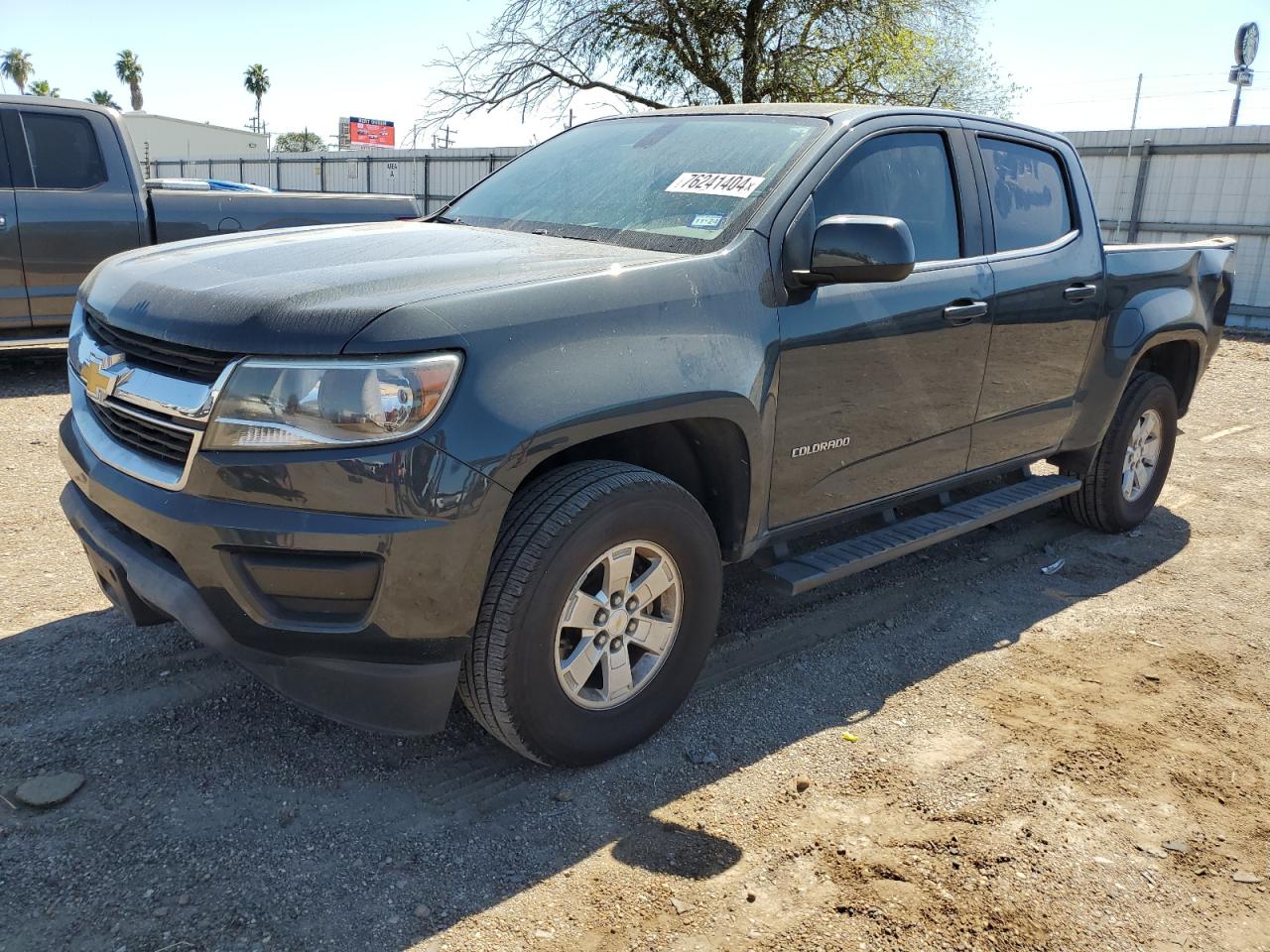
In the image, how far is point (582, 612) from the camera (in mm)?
2783

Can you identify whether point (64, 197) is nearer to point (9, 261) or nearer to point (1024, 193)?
point (9, 261)

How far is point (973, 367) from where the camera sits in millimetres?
3986

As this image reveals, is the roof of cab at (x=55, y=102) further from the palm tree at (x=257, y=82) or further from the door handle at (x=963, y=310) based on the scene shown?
the palm tree at (x=257, y=82)

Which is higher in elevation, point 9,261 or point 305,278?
point 305,278

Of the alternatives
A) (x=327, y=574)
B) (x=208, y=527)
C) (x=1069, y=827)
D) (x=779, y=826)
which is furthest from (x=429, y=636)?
(x=1069, y=827)

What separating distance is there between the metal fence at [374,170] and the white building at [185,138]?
80.6 feet

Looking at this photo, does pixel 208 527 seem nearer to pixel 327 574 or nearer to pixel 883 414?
pixel 327 574

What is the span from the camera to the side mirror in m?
3.08

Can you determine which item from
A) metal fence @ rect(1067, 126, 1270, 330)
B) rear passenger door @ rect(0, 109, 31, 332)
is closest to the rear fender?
rear passenger door @ rect(0, 109, 31, 332)

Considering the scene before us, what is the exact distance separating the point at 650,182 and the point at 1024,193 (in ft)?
6.14

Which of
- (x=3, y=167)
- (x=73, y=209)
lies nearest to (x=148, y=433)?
(x=73, y=209)

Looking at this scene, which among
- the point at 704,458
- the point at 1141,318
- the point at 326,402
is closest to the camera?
the point at 326,402

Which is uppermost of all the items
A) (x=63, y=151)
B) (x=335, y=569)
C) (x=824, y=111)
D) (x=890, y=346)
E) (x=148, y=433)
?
(x=824, y=111)

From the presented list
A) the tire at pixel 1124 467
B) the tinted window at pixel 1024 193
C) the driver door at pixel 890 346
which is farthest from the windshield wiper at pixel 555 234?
the tire at pixel 1124 467
